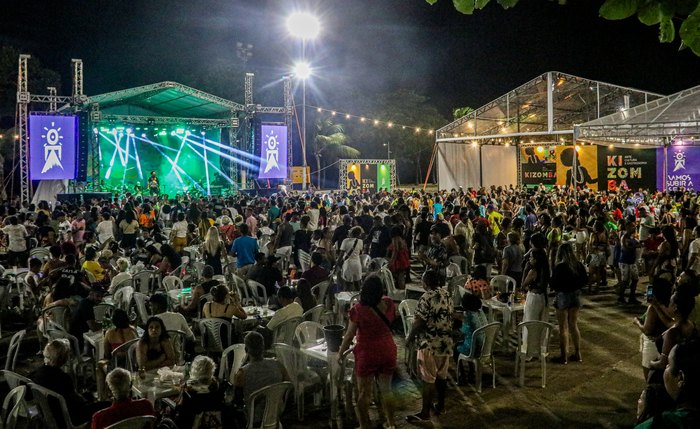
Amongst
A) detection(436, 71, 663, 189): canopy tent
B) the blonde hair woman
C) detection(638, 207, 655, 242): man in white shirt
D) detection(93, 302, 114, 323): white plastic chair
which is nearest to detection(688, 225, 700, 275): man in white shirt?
detection(638, 207, 655, 242): man in white shirt

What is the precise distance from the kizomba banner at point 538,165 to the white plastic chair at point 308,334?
25.3 meters

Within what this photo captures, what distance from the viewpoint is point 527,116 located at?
77.1 ft

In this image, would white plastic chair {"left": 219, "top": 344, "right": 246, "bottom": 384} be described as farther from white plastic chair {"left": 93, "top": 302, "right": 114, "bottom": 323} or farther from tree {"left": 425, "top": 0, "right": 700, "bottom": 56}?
tree {"left": 425, "top": 0, "right": 700, "bottom": 56}

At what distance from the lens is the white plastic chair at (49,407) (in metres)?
4.31

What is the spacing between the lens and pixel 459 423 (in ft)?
17.4

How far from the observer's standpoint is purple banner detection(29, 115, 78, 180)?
1941cm

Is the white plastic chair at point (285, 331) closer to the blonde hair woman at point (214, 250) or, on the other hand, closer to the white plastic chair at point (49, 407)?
the white plastic chair at point (49, 407)

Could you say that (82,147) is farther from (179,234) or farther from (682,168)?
(682,168)

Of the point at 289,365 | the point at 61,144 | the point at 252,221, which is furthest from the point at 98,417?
the point at 61,144

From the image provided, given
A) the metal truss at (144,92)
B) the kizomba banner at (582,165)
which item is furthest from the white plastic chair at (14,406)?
the kizomba banner at (582,165)

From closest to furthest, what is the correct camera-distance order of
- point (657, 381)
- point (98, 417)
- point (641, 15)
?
point (641, 15)
point (98, 417)
point (657, 381)

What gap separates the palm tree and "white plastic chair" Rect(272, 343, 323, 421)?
36.6 meters

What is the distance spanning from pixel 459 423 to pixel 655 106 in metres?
16.3

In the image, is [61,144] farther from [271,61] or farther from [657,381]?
[271,61]
